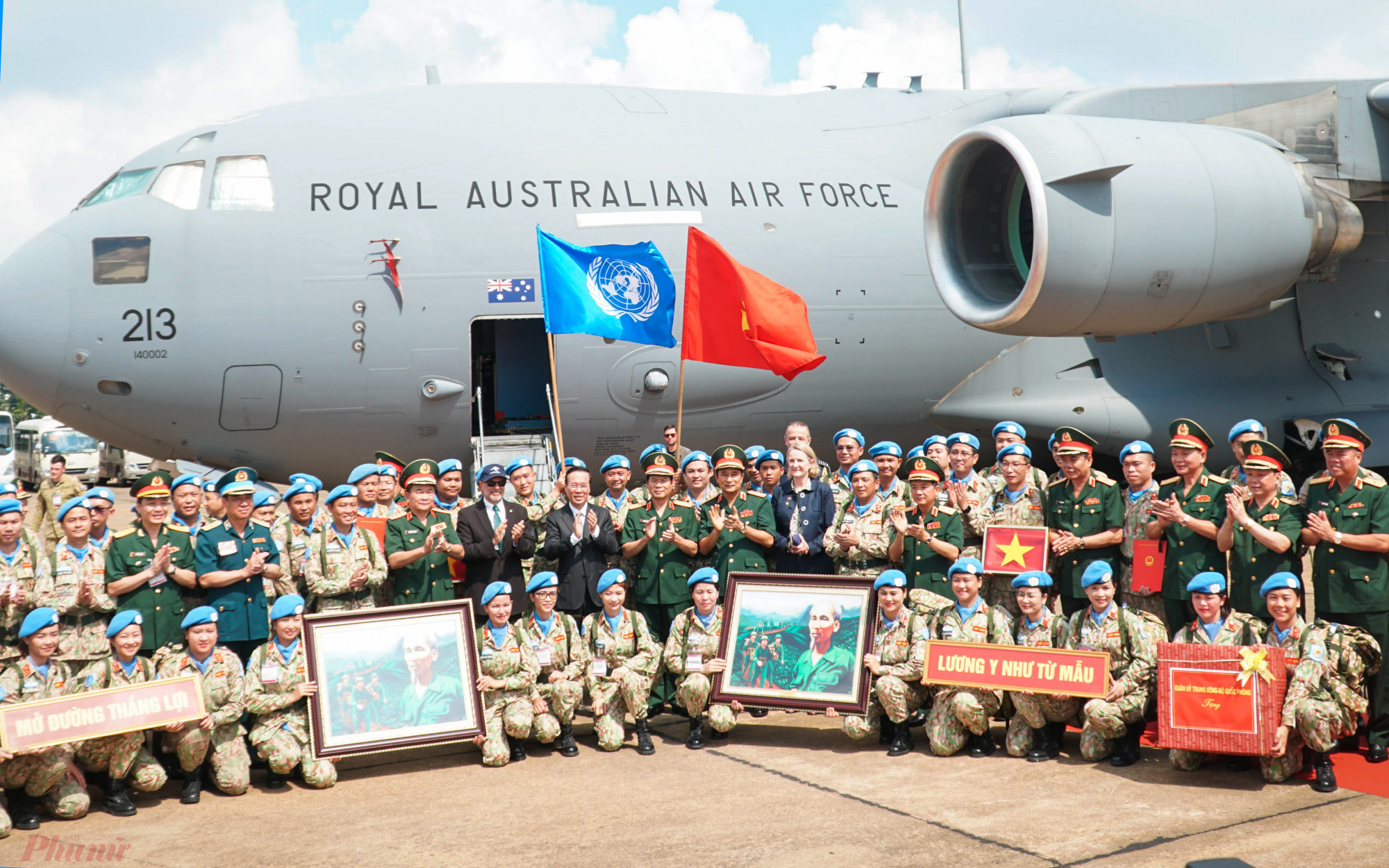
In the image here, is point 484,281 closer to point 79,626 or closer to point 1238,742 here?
point 79,626

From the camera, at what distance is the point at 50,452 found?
3045cm

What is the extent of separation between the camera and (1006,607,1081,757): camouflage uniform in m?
6.01

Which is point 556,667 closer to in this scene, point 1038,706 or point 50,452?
point 1038,706

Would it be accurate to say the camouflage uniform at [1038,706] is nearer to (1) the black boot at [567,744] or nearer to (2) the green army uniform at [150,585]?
(1) the black boot at [567,744]

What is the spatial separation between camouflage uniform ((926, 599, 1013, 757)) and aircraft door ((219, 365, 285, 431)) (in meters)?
5.34

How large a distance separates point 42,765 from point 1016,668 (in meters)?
4.86

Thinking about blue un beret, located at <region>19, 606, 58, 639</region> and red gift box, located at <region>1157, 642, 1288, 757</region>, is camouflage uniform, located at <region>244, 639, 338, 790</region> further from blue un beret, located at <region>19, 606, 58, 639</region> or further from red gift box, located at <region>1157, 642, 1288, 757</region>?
red gift box, located at <region>1157, 642, 1288, 757</region>

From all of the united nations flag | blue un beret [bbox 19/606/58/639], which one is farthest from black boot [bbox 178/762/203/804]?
the united nations flag

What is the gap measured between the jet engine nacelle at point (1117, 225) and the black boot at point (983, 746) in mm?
2915

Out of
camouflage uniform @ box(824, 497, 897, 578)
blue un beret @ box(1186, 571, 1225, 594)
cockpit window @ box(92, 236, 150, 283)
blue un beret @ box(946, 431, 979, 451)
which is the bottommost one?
blue un beret @ box(1186, 571, 1225, 594)

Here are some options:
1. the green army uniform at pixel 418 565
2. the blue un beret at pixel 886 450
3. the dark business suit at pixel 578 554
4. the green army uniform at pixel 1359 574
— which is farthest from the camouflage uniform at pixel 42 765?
the green army uniform at pixel 1359 574

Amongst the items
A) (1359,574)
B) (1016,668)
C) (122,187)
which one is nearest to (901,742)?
(1016,668)

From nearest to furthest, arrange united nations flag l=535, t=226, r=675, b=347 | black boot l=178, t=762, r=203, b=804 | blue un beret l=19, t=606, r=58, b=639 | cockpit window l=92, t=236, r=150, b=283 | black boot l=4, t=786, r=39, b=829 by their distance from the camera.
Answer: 1. black boot l=4, t=786, r=39, b=829
2. blue un beret l=19, t=606, r=58, b=639
3. black boot l=178, t=762, r=203, b=804
4. united nations flag l=535, t=226, r=675, b=347
5. cockpit window l=92, t=236, r=150, b=283

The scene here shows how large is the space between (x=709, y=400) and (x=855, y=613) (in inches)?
134
